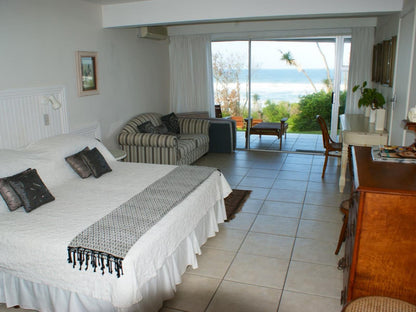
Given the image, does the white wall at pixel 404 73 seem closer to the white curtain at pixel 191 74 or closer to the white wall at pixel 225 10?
the white wall at pixel 225 10

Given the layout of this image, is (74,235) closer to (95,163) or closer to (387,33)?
(95,163)

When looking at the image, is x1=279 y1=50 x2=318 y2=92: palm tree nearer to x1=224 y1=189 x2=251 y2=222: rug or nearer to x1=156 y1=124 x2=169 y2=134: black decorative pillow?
x1=156 y1=124 x2=169 y2=134: black decorative pillow

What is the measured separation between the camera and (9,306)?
2.60 meters

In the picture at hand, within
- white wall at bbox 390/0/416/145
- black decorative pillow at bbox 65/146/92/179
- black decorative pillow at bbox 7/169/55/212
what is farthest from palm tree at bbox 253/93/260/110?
black decorative pillow at bbox 7/169/55/212

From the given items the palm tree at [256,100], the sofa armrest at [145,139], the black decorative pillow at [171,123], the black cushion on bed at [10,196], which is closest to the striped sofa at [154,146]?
the sofa armrest at [145,139]

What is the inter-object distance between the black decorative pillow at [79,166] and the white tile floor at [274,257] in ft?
4.54

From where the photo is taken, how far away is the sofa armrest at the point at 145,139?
562 centimetres

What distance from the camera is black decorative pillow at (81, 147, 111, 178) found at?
375 cm

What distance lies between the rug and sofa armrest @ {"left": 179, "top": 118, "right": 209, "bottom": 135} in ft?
6.90

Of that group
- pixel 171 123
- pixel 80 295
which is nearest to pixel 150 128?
pixel 171 123

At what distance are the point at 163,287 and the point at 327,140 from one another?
3.65 metres

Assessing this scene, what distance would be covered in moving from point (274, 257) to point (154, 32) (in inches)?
184

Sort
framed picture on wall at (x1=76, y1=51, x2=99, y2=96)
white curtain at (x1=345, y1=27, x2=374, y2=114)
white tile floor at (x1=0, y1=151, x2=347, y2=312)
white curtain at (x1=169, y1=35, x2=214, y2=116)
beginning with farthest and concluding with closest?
white curtain at (x1=169, y1=35, x2=214, y2=116)
white curtain at (x1=345, y1=27, x2=374, y2=114)
framed picture on wall at (x1=76, y1=51, x2=99, y2=96)
white tile floor at (x1=0, y1=151, x2=347, y2=312)

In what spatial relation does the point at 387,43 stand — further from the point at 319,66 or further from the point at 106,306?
the point at 106,306
